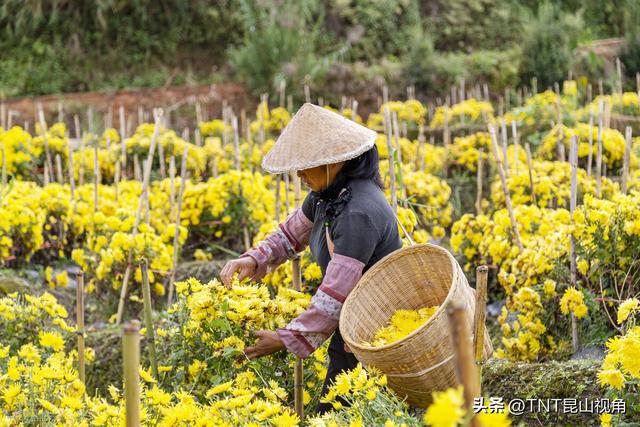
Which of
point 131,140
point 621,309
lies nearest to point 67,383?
point 621,309

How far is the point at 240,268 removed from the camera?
9.84ft

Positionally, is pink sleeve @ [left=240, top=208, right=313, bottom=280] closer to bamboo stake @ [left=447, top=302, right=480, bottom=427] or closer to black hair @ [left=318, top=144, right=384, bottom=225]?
black hair @ [left=318, top=144, right=384, bottom=225]

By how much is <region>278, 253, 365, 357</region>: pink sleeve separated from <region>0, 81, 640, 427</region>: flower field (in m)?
0.15

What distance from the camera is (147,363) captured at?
3.83 m

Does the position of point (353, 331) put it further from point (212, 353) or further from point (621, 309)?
point (621, 309)

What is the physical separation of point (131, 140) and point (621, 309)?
5.69 meters

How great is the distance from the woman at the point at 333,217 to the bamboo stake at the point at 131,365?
85 cm

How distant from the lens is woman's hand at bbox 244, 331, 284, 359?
8.49 ft

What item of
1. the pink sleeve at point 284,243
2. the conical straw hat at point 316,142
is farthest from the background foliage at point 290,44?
the conical straw hat at point 316,142

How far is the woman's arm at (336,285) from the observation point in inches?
101

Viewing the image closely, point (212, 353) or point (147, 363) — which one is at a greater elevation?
point (212, 353)

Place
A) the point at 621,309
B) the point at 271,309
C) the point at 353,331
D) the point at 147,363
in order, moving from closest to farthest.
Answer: the point at 621,309 < the point at 353,331 < the point at 271,309 < the point at 147,363

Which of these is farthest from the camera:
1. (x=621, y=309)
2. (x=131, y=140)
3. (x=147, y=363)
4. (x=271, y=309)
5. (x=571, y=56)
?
(x=571, y=56)

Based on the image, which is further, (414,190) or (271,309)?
(414,190)
